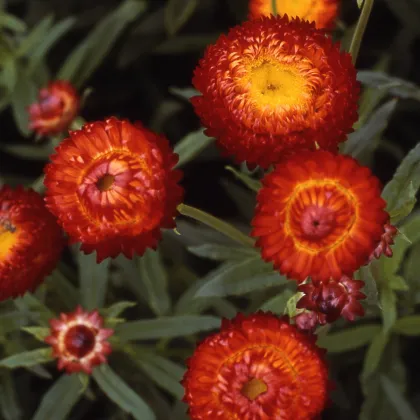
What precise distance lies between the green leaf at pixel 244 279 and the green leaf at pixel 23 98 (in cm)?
96

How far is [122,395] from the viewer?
5.20 feet

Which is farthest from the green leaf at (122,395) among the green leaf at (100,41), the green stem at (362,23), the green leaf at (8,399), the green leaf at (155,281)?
the green leaf at (100,41)

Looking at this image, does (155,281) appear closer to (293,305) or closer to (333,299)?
(293,305)

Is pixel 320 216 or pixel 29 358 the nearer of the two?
pixel 320 216

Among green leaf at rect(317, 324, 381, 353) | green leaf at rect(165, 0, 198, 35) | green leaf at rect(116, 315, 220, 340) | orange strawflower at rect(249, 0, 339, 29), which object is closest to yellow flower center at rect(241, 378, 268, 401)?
green leaf at rect(116, 315, 220, 340)

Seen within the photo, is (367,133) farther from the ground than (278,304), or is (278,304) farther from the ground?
(367,133)

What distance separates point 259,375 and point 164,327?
52 centimetres

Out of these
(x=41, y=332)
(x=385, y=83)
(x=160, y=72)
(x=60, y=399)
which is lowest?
(x=60, y=399)

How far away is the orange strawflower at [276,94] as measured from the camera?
112cm

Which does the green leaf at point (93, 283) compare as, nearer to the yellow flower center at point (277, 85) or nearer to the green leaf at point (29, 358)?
the green leaf at point (29, 358)

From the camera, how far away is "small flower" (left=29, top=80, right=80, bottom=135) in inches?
72.6

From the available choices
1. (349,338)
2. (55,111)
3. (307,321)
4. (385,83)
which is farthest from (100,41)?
(307,321)

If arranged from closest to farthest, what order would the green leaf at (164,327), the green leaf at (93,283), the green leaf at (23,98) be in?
the green leaf at (164,327) < the green leaf at (93,283) < the green leaf at (23,98)

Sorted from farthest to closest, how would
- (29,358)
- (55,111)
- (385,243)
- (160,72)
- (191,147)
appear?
(160,72) → (55,111) → (191,147) → (29,358) → (385,243)
